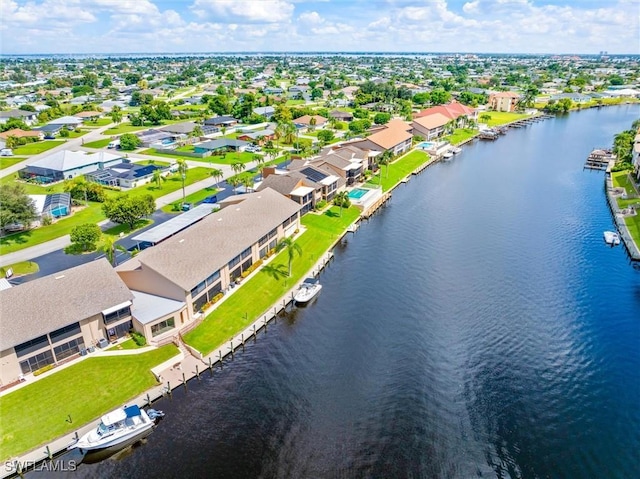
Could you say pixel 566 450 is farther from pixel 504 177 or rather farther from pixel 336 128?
pixel 336 128

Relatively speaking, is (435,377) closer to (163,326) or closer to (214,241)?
(163,326)

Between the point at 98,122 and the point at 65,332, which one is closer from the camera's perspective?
the point at 65,332

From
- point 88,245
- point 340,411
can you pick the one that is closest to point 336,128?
point 88,245

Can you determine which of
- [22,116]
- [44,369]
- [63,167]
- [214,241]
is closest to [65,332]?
[44,369]

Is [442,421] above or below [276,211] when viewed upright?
below

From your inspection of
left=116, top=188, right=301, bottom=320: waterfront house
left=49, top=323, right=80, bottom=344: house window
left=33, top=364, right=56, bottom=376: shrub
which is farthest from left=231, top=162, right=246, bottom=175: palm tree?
left=33, top=364, right=56, bottom=376: shrub

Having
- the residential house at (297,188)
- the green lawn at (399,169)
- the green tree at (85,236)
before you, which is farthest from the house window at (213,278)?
the green lawn at (399,169)
